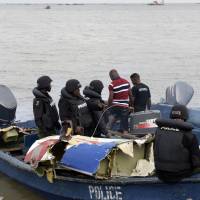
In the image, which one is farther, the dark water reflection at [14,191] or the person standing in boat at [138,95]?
the person standing in boat at [138,95]

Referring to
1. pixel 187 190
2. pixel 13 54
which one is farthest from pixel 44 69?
pixel 187 190

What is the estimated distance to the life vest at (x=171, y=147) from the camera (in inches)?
253

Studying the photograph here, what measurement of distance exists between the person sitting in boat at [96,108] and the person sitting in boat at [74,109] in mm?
81

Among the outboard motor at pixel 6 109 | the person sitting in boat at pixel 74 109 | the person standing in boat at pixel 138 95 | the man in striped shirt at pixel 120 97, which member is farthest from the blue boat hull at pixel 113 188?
the person standing in boat at pixel 138 95

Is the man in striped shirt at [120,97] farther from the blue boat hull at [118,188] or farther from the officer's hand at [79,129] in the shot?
the blue boat hull at [118,188]

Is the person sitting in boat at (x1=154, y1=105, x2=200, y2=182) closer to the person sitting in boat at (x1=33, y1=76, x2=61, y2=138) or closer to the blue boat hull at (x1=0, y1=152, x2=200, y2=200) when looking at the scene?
the blue boat hull at (x1=0, y1=152, x2=200, y2=200)

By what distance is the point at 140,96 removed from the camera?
10.6 meters

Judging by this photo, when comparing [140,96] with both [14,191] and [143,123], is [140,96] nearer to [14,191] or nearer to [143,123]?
[143,123]

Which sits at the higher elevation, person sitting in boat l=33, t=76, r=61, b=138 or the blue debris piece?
person sitting in boat l=33, t=76, r=61, b=138

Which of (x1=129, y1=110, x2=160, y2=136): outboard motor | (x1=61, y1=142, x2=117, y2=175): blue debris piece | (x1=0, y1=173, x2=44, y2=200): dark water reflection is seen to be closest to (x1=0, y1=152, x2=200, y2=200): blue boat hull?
(x1=61, y1=142, x2=117, y2=175): blue debris piece

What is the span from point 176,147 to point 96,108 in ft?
7.28

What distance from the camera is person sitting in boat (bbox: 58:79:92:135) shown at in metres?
8.36

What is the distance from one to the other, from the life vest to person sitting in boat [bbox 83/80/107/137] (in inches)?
74.3

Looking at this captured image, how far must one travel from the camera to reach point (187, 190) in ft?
22.6
